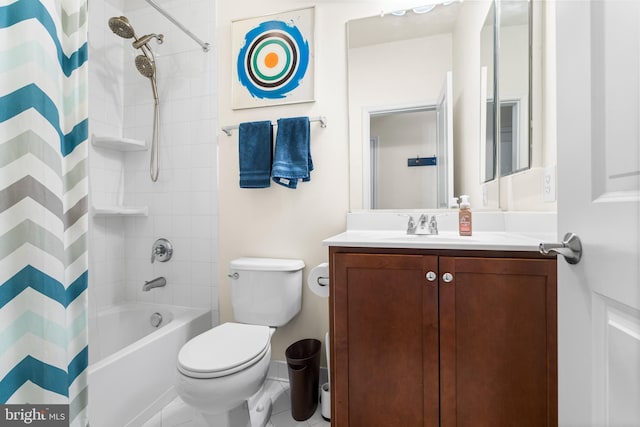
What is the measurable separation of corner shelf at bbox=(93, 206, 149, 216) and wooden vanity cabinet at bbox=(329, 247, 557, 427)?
1493 mm

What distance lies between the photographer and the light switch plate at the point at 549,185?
3.05 feet

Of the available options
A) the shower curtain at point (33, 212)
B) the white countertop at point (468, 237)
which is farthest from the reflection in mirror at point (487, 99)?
the shower curtain at point (33, 212)

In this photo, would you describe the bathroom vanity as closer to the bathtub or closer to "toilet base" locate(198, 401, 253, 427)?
"toilet base" locate(198, 401, 253, 427)

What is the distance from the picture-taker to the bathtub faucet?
1.83 m

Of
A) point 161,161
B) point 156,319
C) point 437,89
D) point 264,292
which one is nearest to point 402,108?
point 437,89

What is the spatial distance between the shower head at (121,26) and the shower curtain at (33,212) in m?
1.20

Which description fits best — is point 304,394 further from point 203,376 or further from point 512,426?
point 512,426

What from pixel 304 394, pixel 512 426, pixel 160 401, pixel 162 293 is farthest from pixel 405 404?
pixel 162 293

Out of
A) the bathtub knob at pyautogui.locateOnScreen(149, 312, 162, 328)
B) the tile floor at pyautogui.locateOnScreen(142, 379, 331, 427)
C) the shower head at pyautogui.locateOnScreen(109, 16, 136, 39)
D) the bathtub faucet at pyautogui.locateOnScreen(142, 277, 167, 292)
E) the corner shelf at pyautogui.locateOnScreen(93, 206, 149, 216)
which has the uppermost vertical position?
the shower head at pyautogui.locateOnScreen(109, 16, 136, 39)

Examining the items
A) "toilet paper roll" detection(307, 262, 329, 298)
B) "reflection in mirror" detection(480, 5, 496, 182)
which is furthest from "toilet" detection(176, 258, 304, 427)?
"reflection in mirror" detection(480, 5, 496, 182)

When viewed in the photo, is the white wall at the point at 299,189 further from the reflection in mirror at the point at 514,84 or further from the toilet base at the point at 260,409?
the reflection in mirror at the point at 514,84

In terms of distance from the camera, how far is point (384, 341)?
3.30 ft

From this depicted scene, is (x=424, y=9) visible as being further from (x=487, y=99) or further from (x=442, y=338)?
(x=442, y=338)

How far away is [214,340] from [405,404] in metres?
0.83
